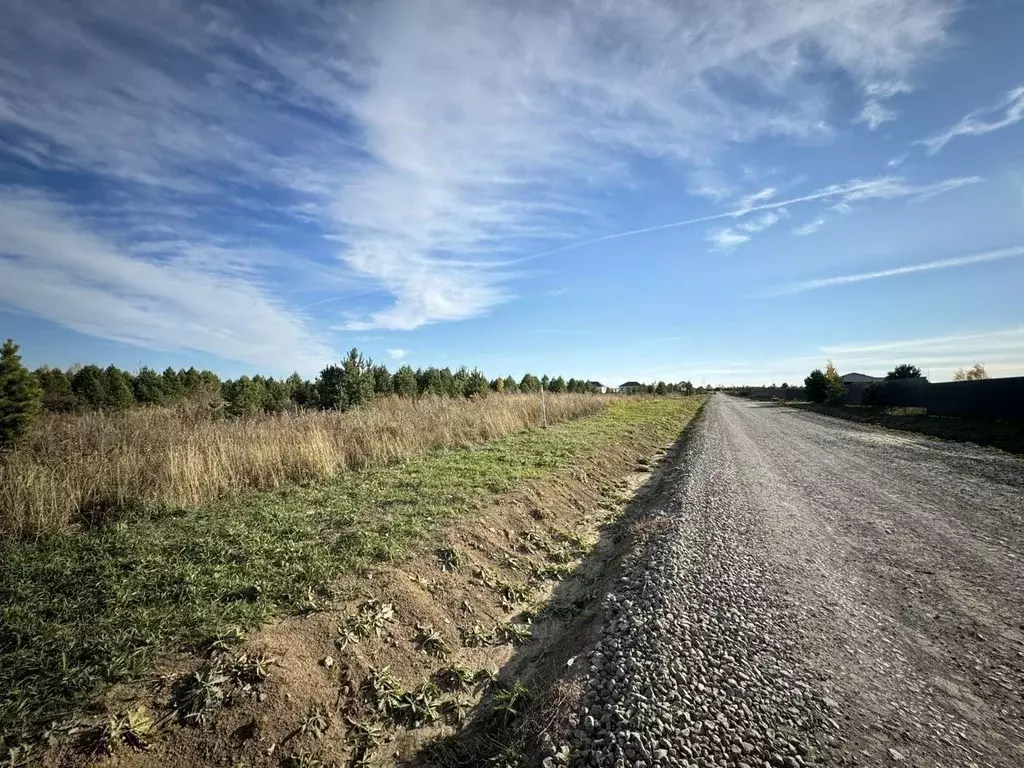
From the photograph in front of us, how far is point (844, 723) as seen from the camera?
321cm

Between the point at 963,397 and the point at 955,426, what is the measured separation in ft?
15.6

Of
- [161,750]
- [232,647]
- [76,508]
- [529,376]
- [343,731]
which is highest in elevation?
[529,376]

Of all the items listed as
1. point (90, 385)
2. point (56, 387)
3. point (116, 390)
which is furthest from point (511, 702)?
point (56, 387)

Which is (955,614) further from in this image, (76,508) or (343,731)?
(76,508)

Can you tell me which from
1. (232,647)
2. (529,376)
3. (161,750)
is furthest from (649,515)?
(529,376)

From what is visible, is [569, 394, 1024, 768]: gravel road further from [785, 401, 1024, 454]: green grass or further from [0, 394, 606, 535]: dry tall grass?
[785, 401, 1024, 454]: green grass

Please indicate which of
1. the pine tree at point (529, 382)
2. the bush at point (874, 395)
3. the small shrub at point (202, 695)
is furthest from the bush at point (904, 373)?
the small shrub at point (202, 695)

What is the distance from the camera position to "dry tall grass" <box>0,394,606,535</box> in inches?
244

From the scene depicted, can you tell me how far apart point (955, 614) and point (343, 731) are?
6178 mm

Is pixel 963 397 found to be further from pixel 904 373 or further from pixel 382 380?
pixel 382 380

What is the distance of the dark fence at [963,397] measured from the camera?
20.3 metres

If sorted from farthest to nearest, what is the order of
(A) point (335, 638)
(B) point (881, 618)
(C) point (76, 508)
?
(C) point (76, 508), (B) point (881, 618), (A) point (335, 638)

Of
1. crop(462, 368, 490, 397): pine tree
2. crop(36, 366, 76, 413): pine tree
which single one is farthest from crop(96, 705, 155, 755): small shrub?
crop(462, 368, 490, 397): pine tree

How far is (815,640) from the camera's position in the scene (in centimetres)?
422
